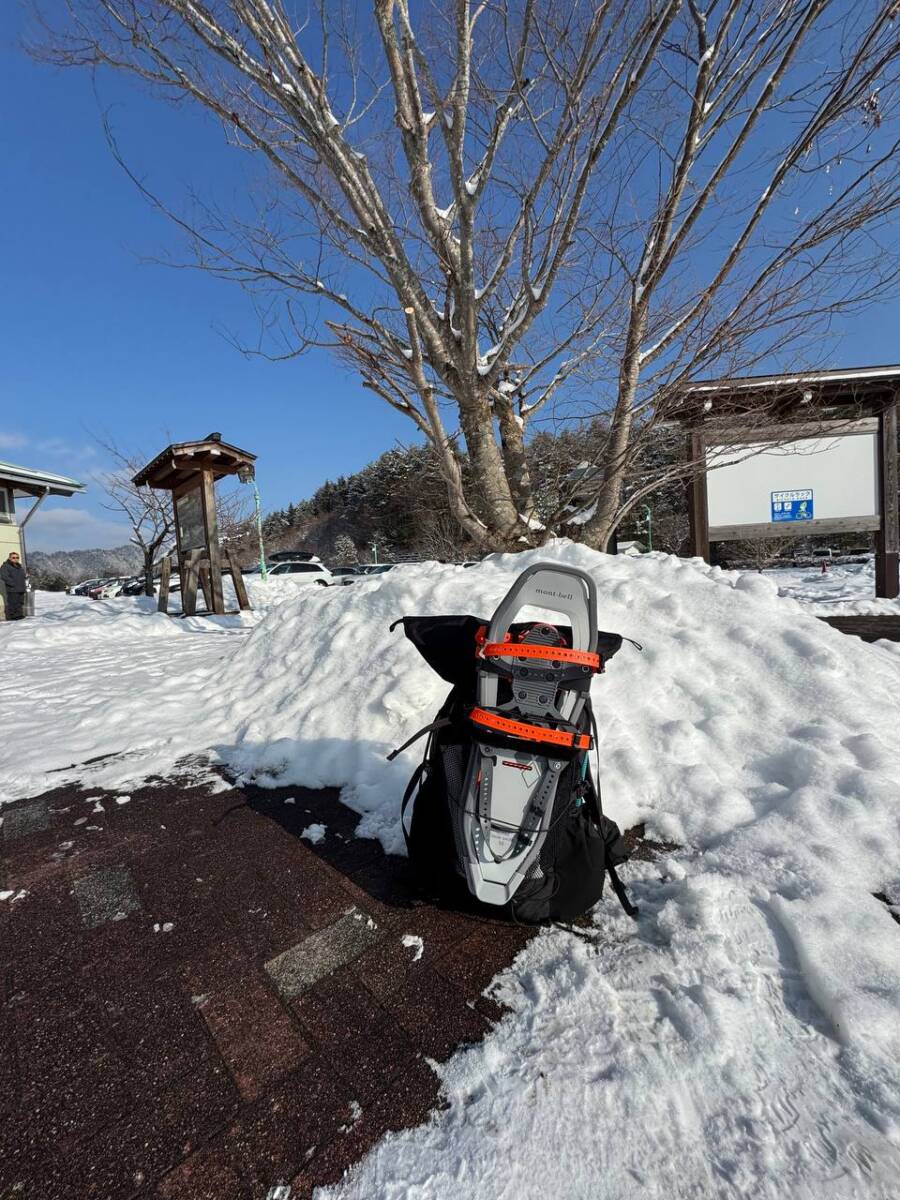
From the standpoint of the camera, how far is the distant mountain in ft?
173

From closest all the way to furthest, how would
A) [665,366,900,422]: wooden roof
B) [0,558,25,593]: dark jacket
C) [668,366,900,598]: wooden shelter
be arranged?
[665,366,900,422]: wooden roof, [668,366,900,598]: wooden shelter, [0,558,25,593]: dark jacket

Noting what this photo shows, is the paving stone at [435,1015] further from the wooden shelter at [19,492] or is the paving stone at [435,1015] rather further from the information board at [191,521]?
the wooden shelter at [19,492]

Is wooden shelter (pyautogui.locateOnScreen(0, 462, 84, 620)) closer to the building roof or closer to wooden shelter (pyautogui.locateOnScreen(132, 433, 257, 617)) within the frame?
the building roof

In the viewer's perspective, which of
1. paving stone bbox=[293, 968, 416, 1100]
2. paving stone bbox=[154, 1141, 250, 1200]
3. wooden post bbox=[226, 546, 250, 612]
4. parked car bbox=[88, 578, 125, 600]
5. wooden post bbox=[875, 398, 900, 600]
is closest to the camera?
paving stone bbox=[154, 1141, 250, 1200]

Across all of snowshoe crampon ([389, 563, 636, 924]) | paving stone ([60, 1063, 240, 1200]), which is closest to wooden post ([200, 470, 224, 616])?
snowshoe crampon ([389, 563, 636, 924])

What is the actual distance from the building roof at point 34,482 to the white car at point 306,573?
720 centimetres

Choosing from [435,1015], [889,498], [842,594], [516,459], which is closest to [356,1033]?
[435,1015]

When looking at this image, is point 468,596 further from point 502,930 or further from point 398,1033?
point 398,1033

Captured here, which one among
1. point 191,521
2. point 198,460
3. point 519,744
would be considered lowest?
point 519,744

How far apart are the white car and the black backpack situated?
17.5 metres

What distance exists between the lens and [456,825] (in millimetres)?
1610

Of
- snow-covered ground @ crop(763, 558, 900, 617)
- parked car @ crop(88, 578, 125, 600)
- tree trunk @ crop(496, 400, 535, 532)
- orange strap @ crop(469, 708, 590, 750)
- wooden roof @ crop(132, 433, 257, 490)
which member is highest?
wooden roof @ crop(132, 433, 257, 490)

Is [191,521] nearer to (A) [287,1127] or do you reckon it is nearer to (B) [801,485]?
(B) [801,485]

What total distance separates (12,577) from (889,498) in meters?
16.3
